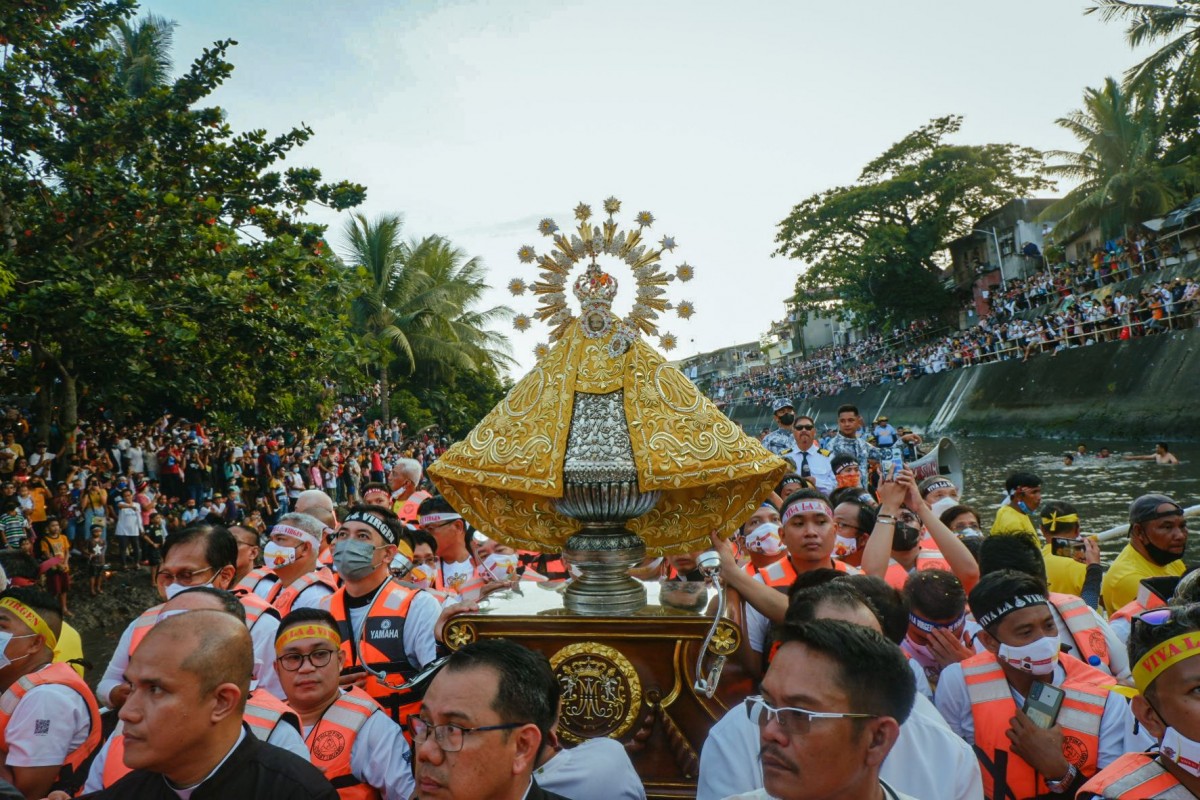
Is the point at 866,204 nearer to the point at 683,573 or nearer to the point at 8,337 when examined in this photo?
the point at 8,337

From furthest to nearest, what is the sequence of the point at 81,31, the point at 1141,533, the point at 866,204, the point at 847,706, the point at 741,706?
the point at 866,204 < the point at 81,31 < the point at 1141,533 < the point at 741,706 < the point at 847,706

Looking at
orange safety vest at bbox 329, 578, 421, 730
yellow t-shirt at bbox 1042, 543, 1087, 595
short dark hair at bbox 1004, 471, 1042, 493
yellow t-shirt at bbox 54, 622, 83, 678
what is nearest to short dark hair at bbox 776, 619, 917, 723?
orange safety vest at bbox 329, 578, 421, 730

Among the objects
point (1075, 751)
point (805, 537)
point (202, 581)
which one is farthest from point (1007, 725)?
point (202, 581)

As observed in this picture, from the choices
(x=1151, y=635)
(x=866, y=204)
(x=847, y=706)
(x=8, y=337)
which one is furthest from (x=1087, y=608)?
(x=866, y=204)

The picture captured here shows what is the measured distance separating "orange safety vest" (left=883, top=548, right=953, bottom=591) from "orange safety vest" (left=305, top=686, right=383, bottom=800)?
2527mm

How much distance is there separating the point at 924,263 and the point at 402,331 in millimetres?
27778

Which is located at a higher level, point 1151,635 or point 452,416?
point 452,416

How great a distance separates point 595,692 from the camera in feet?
9.47

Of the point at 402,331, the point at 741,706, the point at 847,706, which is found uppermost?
the point at 402,331

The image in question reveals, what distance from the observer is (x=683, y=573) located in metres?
3.95

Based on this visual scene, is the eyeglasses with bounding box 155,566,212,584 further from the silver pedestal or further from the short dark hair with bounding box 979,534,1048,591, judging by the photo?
the short dark hair with bounding box 979,534,1048,591

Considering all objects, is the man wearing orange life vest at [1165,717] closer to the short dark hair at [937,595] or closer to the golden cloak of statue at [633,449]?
the short dark hair at [937,595]

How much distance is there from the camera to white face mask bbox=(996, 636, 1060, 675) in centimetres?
284

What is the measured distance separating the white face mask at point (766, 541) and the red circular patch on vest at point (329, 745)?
8.27 feet
